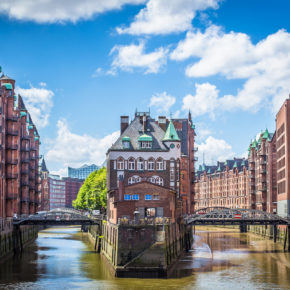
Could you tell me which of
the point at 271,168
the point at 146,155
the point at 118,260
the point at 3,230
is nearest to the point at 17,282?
the point at 118,260

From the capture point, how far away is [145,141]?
96.9m

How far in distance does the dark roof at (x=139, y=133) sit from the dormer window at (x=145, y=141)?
79cm

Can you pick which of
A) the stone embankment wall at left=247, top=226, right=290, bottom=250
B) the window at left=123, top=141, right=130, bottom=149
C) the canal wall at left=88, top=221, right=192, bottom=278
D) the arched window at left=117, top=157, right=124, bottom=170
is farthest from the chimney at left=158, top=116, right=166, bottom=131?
the canal wall at left=88, top=221, right=192, bottom=278

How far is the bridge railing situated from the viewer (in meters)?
79.1

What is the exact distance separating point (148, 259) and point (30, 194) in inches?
2913

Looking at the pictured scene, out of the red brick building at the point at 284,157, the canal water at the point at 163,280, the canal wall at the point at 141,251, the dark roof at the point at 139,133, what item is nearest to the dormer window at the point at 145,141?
the dark roof at the point at 139,133

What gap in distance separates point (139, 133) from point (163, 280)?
1737 inches

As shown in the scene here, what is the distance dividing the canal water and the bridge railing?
4.68m

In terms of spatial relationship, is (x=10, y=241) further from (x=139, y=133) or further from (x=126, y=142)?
(x=139, y=133)

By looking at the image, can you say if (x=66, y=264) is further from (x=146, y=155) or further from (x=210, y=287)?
(x=146, y=155)

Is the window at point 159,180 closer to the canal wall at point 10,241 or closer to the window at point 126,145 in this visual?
the window at point 126,145

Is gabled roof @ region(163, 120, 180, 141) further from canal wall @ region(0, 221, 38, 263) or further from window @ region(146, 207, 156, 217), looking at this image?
canal wall @ region(0, 221, 38, 263)

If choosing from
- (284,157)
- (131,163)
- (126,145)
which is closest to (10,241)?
(131,163)

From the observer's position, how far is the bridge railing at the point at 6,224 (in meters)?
79.1
